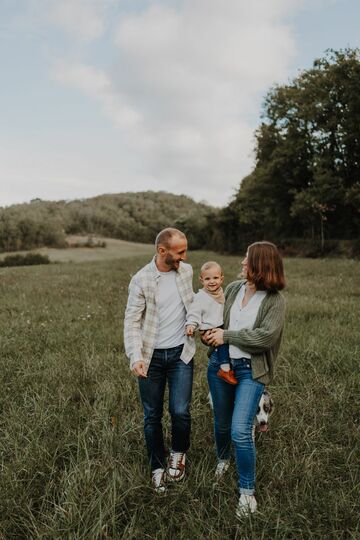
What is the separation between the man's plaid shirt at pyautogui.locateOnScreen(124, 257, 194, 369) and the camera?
2918 mm

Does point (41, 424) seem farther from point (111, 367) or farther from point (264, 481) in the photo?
point (264, 481)

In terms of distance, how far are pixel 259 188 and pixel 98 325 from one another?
3084cm

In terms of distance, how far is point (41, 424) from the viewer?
3547 mm

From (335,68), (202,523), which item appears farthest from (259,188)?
(202,523)

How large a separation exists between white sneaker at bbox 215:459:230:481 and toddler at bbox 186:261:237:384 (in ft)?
2.28

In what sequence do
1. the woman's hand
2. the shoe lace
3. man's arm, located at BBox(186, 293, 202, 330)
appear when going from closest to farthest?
the woman's hand → man's arm, located at BBox(186, 293, 202, 330) → the shoe lace

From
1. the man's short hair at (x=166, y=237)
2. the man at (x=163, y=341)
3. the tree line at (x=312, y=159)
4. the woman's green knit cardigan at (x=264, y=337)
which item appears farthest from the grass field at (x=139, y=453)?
the tree line at (x=312, y=159)

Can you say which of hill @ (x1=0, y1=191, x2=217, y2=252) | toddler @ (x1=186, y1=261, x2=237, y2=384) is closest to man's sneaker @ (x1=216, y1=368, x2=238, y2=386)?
toddler @ (x1=186, y1=261, x2=237, y2=384)

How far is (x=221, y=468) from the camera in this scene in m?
2.96

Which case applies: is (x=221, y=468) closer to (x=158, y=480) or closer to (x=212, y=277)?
(x=158, y=480)

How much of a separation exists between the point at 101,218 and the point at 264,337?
3275 inches

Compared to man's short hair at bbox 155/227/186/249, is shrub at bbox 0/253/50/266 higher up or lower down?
lower down

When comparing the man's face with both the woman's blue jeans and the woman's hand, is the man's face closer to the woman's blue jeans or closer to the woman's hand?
the woman's hand

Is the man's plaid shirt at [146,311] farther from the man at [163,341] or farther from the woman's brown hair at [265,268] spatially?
the woman's brown hair at [265,268]
